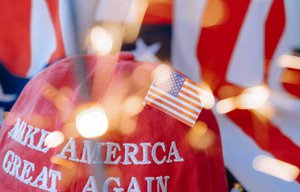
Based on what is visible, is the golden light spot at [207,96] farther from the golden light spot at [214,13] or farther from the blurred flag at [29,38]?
the blurred flag at [29,38]

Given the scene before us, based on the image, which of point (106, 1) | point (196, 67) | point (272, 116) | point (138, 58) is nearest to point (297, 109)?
point (272, 116)

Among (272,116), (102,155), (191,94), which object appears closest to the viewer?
(102,155)

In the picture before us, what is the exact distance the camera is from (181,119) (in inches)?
36.1

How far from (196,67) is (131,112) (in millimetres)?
251

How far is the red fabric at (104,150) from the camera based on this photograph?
0.88m

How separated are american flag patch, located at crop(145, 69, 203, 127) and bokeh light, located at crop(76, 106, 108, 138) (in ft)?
0.29

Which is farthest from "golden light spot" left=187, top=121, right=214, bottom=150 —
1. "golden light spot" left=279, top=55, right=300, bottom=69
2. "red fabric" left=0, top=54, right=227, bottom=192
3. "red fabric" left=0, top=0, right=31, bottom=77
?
"red fabric" left=0, top=0, right=31, bottom=77

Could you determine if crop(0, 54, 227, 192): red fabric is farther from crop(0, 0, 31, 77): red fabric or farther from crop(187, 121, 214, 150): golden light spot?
crop(0, 0, 31, 77): red fabric

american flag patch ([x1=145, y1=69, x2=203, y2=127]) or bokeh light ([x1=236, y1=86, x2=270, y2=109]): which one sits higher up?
bokeh light ([x1=236, y1=86, x2=270, y2=109])

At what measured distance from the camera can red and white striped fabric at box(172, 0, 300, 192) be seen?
3.43ft

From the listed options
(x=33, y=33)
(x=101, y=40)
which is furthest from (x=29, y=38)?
(x=101, y=40)

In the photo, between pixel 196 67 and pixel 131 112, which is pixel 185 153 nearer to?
pixel 131 112

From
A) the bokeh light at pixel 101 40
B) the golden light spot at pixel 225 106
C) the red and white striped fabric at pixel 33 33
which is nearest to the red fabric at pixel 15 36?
the red and white striped fabric at pixel 33 33

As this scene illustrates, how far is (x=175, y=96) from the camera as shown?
95 cm
